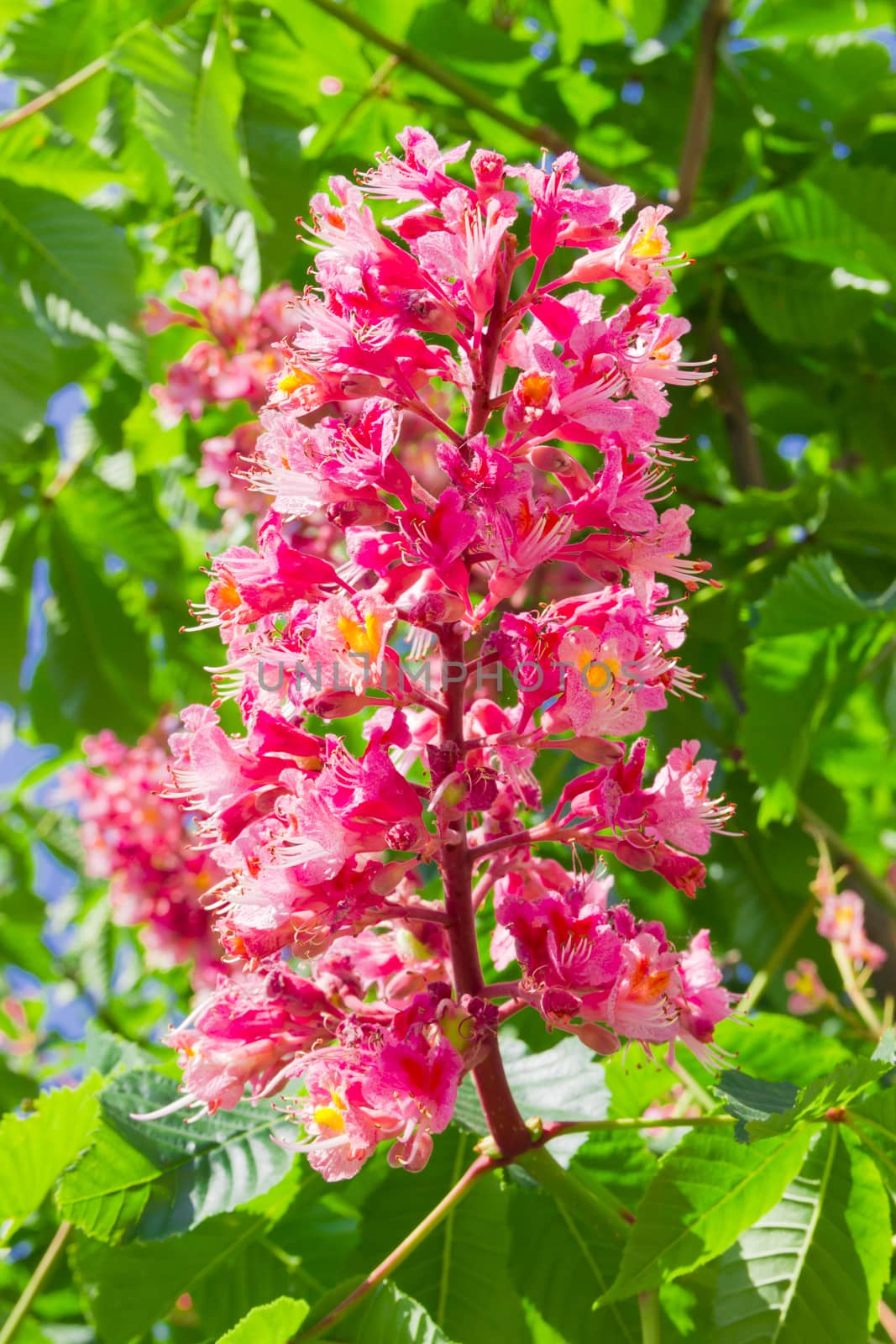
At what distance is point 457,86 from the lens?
8.55ft

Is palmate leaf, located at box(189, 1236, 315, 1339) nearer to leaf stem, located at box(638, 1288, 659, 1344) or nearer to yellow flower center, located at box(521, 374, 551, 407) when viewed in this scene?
leaf stem, located at box(638, 1288, 659, 1344)

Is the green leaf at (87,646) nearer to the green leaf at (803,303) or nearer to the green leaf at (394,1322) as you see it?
the green leaf at (803,303)

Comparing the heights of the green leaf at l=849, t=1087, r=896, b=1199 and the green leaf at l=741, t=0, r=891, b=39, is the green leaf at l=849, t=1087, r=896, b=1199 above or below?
below

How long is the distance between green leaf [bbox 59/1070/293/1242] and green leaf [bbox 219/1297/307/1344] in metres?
0.15

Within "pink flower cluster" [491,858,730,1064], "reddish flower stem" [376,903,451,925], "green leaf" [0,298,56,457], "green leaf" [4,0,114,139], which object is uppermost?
"green leaf" [4,0,114,139]

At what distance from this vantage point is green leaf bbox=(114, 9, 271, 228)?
1993mm

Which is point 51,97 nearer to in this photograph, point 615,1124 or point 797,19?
point 797,19

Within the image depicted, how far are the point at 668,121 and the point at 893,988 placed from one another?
2.21 m

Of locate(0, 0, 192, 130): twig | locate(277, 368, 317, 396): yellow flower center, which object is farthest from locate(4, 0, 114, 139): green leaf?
locate(277, 368, 317, 396): yellow flower center

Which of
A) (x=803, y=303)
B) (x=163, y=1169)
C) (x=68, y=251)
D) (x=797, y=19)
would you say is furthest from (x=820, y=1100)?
(x=797, y=19)

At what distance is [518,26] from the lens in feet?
12.2

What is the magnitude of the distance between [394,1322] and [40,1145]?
56cm

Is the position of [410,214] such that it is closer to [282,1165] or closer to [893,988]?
[282,1165]

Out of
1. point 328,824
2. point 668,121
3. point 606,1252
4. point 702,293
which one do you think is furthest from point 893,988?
point 668,121
